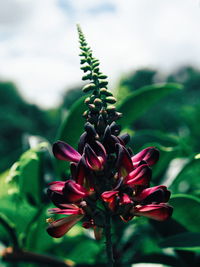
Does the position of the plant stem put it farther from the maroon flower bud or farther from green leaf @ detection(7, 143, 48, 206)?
green leaf @ detection(7, 143, 48, 206)

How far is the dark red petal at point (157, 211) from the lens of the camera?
130cm

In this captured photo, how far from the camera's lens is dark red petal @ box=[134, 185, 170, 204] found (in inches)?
52.2

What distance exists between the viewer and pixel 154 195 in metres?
1.33

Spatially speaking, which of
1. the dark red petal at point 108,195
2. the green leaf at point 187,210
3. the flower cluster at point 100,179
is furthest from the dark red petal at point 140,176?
the green leaf at point 187,210

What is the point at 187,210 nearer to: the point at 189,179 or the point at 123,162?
the point at 123,162

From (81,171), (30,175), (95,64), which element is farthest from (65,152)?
(30,175)

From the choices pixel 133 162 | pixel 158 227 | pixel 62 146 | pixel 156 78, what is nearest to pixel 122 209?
pixel 133 162

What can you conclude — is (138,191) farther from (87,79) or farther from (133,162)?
(87,79)

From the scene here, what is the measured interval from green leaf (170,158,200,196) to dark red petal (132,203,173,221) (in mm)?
785

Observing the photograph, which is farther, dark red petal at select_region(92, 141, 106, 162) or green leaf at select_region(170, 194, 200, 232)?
green leaf at select_region(170, 194, 200, 232)

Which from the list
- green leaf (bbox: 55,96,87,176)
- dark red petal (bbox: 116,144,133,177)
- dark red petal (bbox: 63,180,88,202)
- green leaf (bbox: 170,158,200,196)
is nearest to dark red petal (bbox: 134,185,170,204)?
dark red petal (bbox: 116,144,133,177)

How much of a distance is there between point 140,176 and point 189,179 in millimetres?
1509

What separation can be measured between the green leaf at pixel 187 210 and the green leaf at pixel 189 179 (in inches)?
11.1

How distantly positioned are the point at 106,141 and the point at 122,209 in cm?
26
